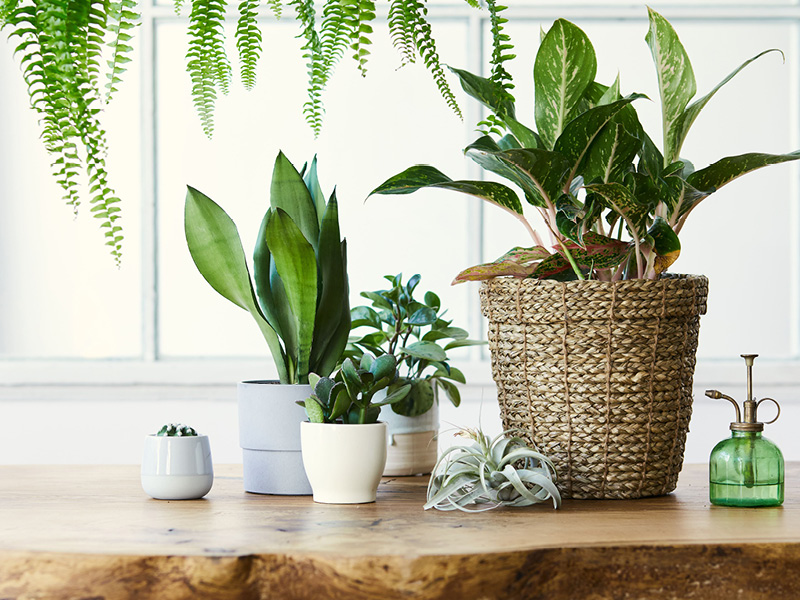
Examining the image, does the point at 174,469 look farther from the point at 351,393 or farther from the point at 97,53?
the point at 97,53

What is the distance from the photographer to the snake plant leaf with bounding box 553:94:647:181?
0.87m

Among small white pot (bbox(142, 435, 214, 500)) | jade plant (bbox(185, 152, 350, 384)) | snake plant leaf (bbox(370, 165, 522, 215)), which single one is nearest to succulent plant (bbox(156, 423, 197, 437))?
small white pot (bbox(142, 435, 214, 500))

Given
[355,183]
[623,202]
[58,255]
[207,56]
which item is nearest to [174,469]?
[207,56]

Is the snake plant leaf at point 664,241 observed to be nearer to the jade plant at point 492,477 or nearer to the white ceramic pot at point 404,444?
the jade plant at point 492,477

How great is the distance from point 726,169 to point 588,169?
6.1 inches

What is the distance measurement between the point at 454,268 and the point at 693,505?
143cm

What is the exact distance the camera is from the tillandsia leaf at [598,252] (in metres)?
0.93

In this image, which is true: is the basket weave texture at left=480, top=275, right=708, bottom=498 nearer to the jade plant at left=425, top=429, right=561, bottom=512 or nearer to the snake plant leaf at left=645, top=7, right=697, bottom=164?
the jade plant at left=425, top=429, right=561, bottom=512

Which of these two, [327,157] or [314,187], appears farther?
[327,157]

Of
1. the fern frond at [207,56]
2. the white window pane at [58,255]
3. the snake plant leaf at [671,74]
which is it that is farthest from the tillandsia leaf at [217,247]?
the white window pane at [58,255]

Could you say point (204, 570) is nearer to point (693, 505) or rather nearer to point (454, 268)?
point (693, 505)

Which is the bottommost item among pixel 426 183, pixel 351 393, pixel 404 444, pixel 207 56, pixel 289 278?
pixel 404 444

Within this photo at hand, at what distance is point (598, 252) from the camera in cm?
93

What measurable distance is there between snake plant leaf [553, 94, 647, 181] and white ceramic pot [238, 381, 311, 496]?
41 centimetres
